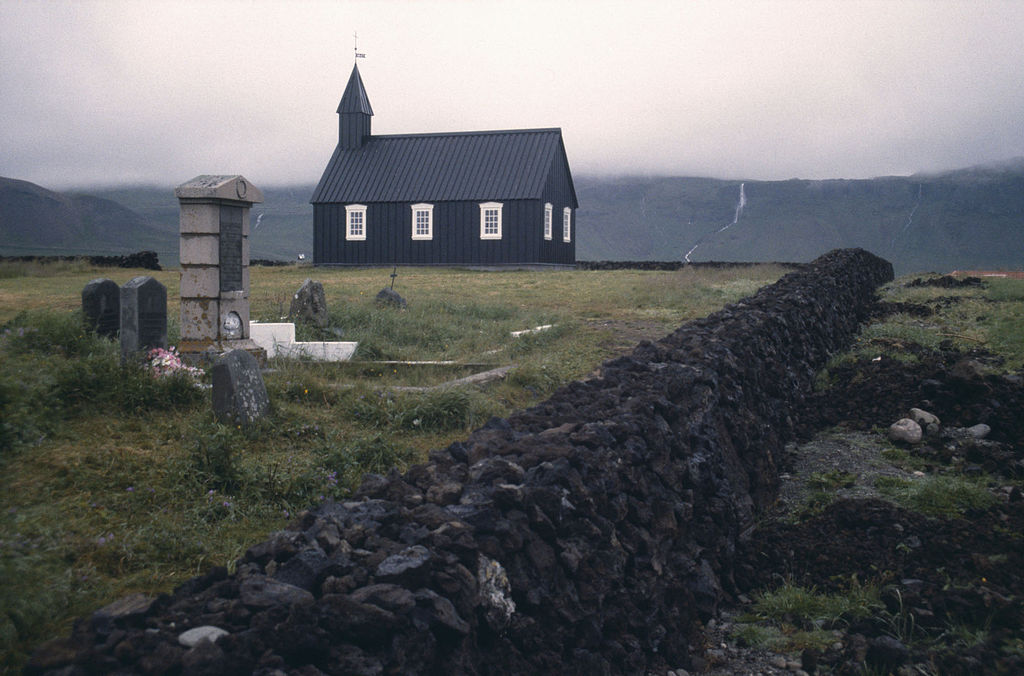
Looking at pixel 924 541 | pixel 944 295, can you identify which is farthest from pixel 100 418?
pixel 944 295

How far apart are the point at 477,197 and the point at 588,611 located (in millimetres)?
32039

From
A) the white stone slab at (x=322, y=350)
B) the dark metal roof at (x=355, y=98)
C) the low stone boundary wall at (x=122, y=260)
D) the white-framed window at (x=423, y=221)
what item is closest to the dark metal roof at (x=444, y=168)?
the white-framed window at (x=423, y=221)

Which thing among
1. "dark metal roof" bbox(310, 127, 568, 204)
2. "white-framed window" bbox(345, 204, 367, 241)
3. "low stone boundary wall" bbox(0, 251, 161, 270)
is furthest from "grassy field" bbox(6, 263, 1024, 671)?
"white-framed window" bbox(345, 204, 367, 241)

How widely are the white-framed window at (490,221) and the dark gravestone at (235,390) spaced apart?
28022 mm

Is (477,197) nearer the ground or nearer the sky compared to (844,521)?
nearer the sky

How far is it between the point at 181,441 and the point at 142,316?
336 centimetres

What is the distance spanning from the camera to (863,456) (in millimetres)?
7488

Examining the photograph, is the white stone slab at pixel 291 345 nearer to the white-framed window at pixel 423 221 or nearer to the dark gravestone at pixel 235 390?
the dark gravestone at pixel 235 390

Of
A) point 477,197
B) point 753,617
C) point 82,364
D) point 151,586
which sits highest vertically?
point 477,197

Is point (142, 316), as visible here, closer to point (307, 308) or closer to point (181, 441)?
point (181, 441)

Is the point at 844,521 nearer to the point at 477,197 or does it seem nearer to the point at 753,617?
the point at 753,617

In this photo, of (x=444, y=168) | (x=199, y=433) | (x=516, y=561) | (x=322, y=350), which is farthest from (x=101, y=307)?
(x=444, y=168)

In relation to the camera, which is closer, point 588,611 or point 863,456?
point 588,611

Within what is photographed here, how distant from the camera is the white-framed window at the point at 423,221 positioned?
3519 cm
